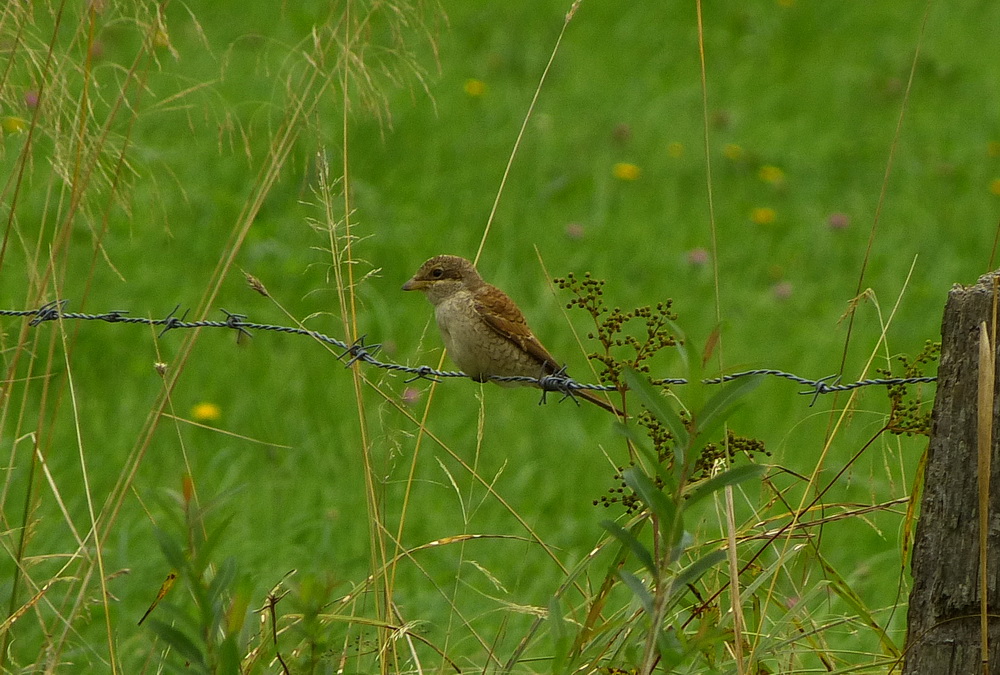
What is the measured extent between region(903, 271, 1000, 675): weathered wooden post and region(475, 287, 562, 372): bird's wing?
6.09ft

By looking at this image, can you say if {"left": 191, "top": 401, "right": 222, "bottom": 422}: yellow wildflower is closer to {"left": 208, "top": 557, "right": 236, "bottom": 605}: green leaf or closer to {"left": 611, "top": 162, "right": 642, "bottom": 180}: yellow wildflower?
{"left": 611, "top": 162, "right": 642, "bottom": 180}: yellow wildflower

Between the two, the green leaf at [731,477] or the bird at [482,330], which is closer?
the green leaf at [731,477]

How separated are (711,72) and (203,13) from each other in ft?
12.9

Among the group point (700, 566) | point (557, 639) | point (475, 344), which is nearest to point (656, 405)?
point (700, 566)

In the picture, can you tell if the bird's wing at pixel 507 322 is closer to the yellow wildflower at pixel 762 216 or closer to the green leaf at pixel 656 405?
the green leaf at pixel 656 405

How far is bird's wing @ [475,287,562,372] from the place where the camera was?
3.98 meters

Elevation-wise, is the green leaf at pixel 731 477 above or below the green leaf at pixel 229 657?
above

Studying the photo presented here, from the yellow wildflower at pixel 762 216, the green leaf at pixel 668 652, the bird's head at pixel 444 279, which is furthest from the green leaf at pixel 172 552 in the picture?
the yellow wildflower at pixel 762 216

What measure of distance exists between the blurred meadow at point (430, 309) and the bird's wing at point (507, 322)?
10.7 inches

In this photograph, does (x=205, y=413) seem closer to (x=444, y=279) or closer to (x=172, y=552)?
(x=444, y=279)

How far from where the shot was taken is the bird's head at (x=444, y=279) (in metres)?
4.18

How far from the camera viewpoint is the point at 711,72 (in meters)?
10.6

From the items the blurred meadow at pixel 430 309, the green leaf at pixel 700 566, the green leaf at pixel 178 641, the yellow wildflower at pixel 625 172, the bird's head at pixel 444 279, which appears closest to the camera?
the green leaf at pixel 178 641

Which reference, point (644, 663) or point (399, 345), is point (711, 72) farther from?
point (644, 663)
